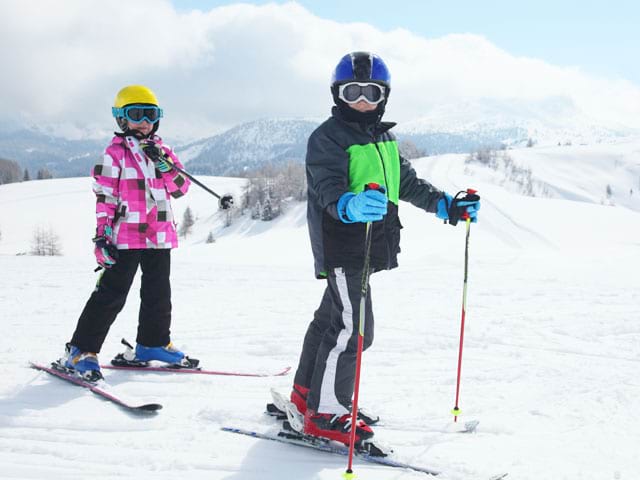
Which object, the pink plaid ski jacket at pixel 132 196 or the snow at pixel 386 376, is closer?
the snow at pixel 386 376

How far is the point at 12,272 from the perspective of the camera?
9062 millimetres

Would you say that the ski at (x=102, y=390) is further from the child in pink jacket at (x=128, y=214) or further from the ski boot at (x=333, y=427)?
the ski boot at (x=333, y=427)

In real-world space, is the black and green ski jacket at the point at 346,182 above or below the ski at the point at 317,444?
above

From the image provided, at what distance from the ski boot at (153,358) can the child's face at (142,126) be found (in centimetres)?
171

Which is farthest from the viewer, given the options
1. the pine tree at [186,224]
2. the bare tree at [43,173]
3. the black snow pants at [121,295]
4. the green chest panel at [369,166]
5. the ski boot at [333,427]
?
the bare tree at [43,173]

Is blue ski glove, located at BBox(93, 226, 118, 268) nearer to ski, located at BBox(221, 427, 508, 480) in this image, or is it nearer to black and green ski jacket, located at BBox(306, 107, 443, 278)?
ski, located at BBox(221, 427, 508, 480)

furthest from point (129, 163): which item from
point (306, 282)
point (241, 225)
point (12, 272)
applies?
point (241, 225)

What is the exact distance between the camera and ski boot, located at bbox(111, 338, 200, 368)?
13.6ft

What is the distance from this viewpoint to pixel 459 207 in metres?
3.25

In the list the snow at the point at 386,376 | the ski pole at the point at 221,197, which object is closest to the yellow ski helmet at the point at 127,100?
the ski pole at the point at 221,197

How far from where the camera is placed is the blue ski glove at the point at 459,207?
3.24 metres

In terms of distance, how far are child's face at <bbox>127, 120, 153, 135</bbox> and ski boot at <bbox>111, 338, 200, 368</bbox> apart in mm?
1707

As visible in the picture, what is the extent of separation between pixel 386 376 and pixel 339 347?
4.32ft

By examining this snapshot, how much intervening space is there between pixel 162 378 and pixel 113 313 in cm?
61
